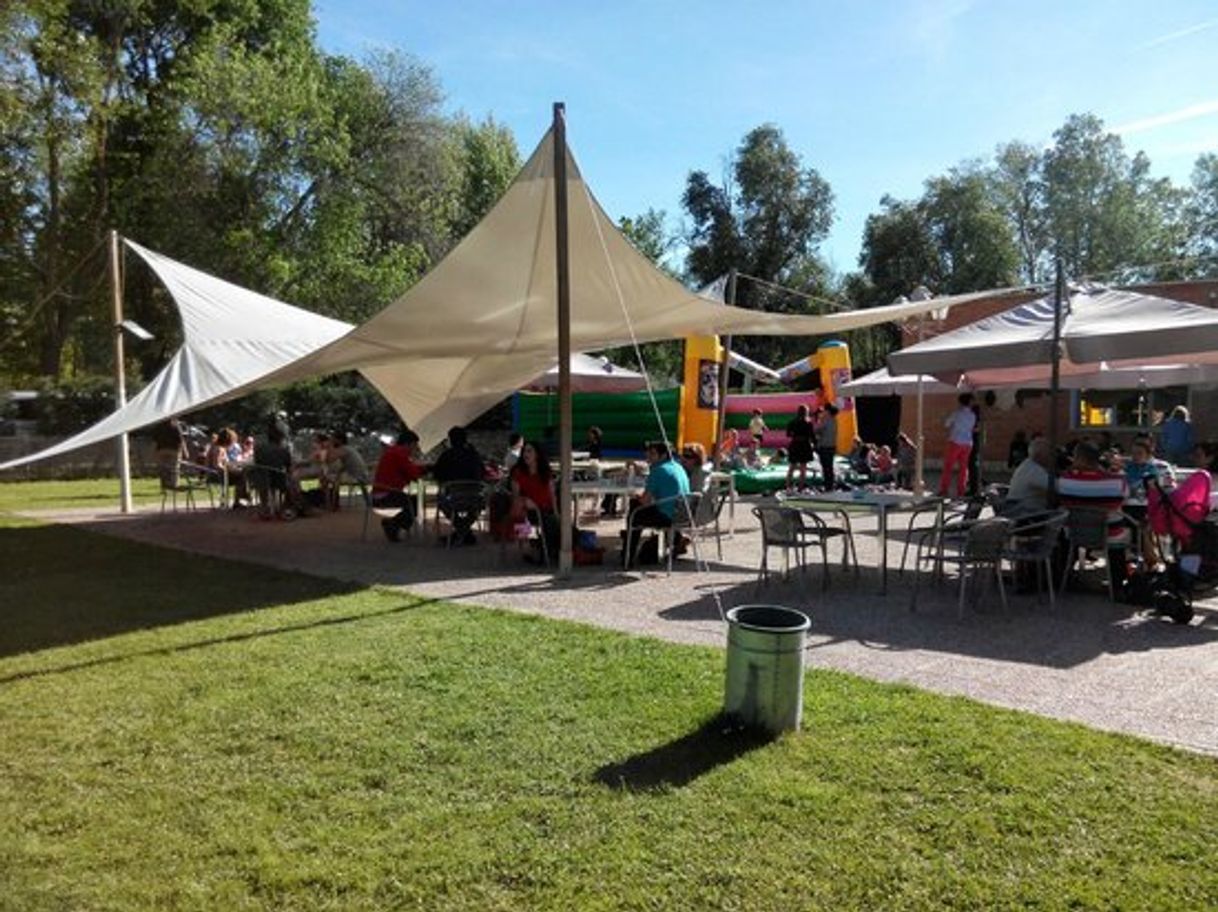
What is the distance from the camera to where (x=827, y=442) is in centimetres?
1422

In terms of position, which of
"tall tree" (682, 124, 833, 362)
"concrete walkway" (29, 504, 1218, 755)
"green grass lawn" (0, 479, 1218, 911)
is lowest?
"green grass lawn" (0, 479, 1218, 911)

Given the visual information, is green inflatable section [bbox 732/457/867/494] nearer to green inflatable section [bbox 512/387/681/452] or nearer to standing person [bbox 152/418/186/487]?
green inflatable section [bbox 512/387/681/452]

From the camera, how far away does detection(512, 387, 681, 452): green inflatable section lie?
68.6 feet

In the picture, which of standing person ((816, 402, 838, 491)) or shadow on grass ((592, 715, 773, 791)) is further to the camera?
standing person ((816, 402, 838, 491))

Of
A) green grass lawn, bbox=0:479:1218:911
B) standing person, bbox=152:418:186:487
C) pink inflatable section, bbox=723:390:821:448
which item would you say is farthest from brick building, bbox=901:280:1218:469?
green grass lawn, bbox=0:479:1218:911

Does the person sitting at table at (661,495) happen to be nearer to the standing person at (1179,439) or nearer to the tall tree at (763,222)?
the standing person at (1179,439)

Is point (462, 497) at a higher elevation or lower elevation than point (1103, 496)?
lower

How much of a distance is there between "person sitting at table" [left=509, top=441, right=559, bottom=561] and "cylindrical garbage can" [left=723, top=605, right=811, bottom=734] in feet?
15.2

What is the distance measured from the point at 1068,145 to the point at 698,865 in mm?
46280

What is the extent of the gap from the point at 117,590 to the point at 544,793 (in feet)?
17.7

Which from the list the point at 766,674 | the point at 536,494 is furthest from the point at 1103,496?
the point at 536,494

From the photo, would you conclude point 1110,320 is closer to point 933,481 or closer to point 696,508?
point 696,508

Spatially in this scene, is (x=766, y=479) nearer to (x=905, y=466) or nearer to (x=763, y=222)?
(x=905, y=466)

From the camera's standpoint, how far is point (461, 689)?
475 centimetres
